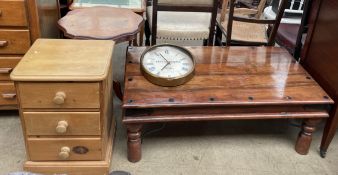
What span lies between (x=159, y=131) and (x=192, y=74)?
45 cm

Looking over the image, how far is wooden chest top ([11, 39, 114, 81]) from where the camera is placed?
56.4 inches

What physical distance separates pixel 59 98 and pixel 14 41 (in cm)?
66

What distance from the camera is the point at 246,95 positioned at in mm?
1759

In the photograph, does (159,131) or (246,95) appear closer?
(246,95)

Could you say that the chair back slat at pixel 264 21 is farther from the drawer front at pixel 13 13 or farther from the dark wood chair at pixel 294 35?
the drawer front at pixel 13 13

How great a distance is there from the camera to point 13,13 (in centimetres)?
181

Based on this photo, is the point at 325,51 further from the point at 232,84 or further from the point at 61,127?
the point at 61,127

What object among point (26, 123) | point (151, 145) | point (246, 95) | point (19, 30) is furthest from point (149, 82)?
point (19, 30)

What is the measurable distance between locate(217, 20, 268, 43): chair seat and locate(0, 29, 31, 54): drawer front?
1.53 meters

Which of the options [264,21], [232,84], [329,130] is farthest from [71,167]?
[264,21]

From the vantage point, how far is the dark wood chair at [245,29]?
2505 mm

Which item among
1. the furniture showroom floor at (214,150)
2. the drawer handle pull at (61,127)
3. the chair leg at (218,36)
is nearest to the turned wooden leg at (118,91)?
the furniture showroom floor at (214,150)

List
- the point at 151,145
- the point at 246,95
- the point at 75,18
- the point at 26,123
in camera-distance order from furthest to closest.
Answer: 1. the point at 75,18
2. the point at 151,145
3. the point at 246,95
4. the point at 26,123

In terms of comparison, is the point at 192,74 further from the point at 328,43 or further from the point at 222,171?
the point at 328,43
